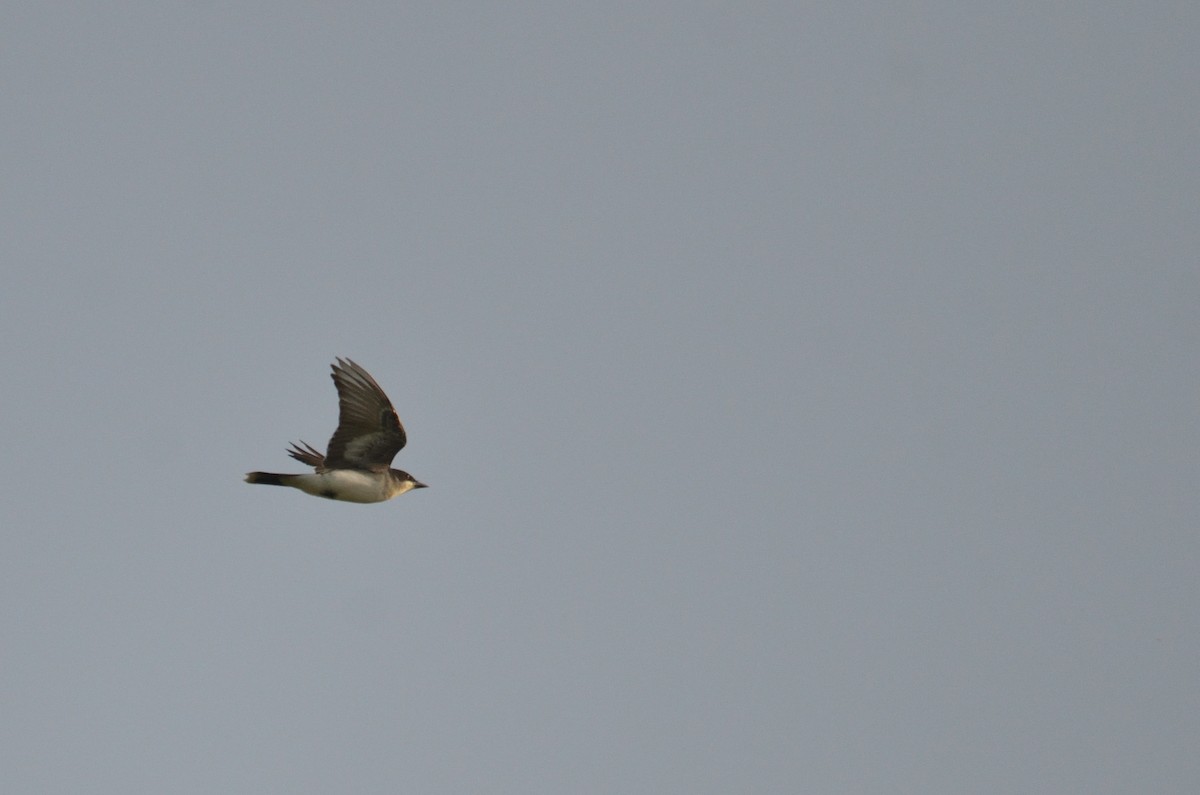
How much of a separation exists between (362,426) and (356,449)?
501 millimetres

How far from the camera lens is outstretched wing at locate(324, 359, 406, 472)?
24938 millimetres

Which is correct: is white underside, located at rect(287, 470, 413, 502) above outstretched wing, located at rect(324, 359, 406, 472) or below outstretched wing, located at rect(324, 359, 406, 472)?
below

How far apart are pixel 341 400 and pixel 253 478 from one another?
178 cm

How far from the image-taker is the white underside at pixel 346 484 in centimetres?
2552

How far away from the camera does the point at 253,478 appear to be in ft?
82.3

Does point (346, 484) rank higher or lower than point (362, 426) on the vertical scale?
lower

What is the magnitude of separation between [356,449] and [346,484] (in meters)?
0.57

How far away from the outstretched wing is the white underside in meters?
0.17

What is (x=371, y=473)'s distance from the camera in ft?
85.1

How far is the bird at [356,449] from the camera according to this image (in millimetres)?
25016

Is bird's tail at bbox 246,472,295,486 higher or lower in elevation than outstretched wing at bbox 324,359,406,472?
lower

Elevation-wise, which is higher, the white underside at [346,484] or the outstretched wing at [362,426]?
the outstretched wing at [362,426]

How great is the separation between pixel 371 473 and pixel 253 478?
189 centimetres

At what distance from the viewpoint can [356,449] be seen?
2580 cm
